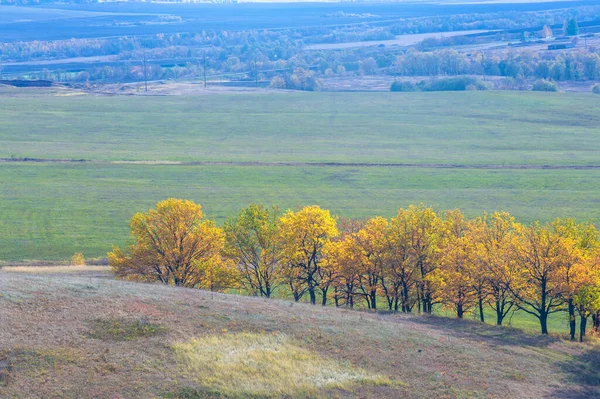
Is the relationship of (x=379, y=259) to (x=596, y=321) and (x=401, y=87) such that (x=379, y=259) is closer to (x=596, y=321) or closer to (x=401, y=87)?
(x=596, y=321)

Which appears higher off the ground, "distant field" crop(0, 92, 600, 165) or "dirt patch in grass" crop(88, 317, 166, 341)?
"distant field" crop(0, 92, 600, 165)

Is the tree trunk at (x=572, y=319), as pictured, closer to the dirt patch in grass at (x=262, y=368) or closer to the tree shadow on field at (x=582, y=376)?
the tree shadow on field at (x=582, y=376)

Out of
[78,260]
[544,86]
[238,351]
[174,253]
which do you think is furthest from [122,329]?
[544,86]

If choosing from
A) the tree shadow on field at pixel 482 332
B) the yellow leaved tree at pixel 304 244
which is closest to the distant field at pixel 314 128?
the yellow leaved tree at pixel 304 244

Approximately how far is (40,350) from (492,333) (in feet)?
78.5

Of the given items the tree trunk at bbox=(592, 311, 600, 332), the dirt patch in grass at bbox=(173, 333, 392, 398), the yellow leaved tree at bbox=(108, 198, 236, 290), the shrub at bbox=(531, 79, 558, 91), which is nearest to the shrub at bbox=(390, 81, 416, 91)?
the shrub at bbox=(531, 79, 558, 91)

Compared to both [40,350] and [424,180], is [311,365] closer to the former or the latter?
[40,350]

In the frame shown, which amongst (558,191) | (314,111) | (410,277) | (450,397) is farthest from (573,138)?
(450,397)

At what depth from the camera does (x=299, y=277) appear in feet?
182

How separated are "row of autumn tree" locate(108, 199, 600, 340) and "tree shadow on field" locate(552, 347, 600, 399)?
441cm

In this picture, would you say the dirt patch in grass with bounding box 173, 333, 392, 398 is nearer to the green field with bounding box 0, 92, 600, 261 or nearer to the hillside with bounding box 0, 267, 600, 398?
the hillside with bounding box 0, 267, 600, 398

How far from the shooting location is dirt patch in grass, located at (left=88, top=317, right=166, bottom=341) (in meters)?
35.7

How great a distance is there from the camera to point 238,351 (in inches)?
1407

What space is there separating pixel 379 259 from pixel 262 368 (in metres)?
20.0
